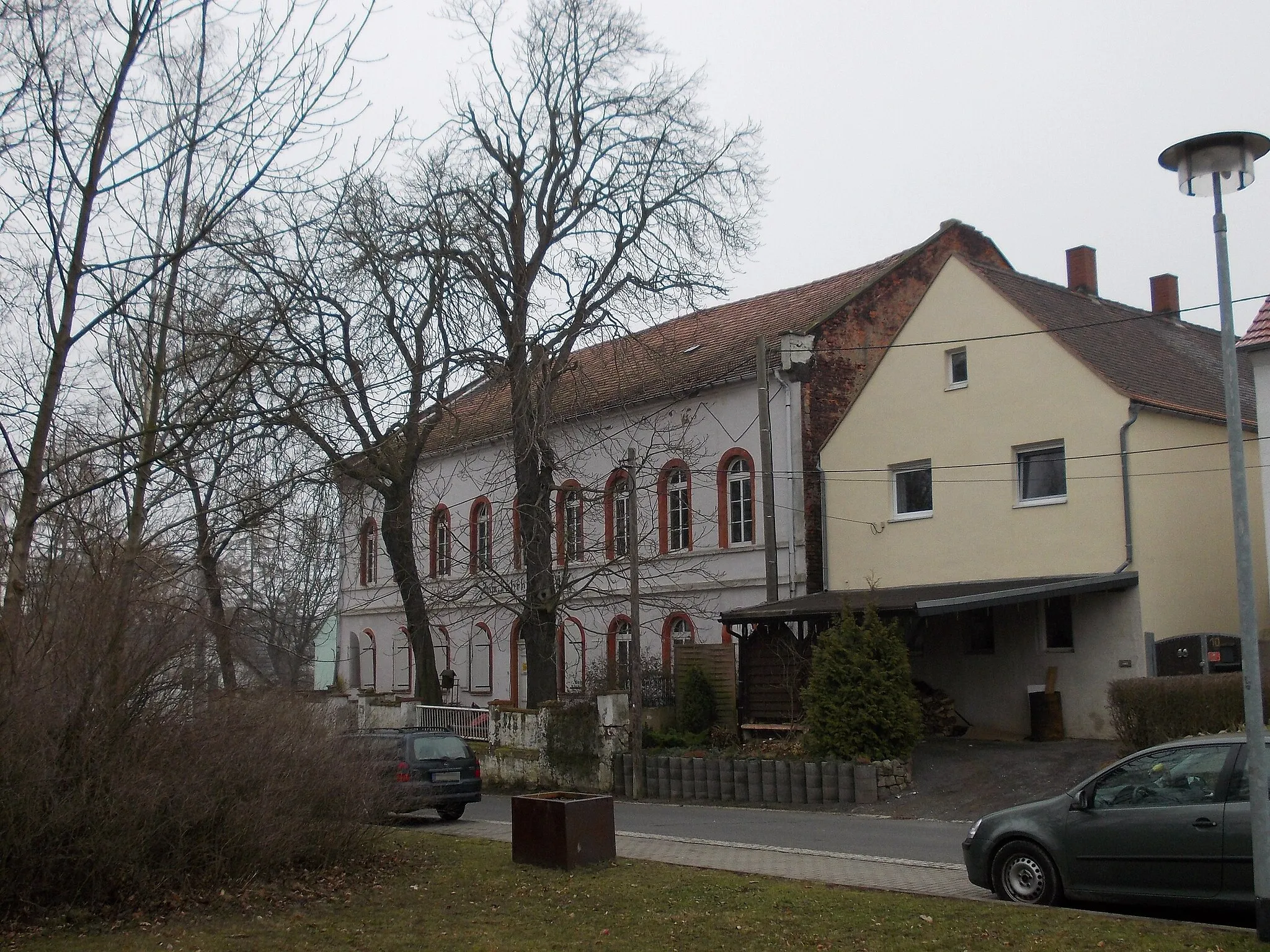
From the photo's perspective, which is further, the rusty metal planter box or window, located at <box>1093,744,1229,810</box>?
the rusty metal planter box

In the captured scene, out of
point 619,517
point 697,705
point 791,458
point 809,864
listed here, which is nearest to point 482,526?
point 619,517

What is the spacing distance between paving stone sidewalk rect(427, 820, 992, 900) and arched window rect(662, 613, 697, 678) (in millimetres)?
14742

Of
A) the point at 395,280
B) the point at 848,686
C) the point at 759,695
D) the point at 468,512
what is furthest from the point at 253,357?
the point at 468,512

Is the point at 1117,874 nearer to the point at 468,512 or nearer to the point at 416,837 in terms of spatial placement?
the point at 416,837

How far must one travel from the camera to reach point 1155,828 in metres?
10.1

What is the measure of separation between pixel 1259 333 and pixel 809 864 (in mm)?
13534

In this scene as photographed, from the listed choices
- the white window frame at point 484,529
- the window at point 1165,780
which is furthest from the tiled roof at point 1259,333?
the white window frame at point 484,529

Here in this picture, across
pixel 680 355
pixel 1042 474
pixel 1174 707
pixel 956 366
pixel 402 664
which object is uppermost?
pixel 680 355

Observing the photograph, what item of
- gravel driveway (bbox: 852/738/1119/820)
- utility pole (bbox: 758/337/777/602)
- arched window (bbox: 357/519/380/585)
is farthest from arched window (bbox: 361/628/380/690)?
gravel driveway (bbox: 852/738/1119/820)

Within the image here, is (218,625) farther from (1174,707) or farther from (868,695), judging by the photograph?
(1174,707)

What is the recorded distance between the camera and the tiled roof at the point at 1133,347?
24.7 metres

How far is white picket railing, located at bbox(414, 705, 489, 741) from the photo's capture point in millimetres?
28781

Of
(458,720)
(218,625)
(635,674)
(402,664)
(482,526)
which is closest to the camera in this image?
(218,625)

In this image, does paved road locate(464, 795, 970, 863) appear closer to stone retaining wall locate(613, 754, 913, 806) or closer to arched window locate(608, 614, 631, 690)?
stone retaining wall locate(613, 754, 913, 806)
